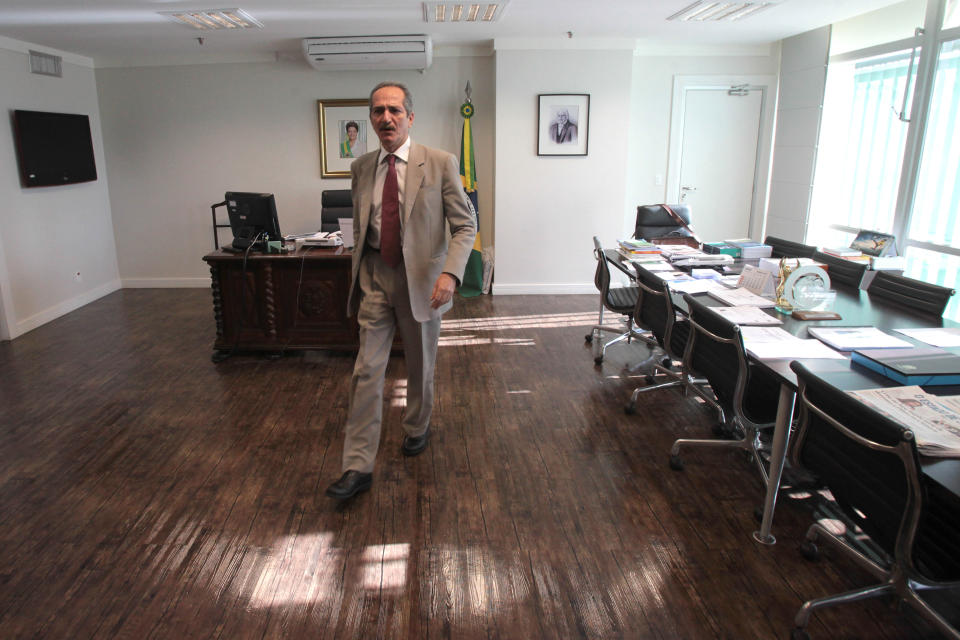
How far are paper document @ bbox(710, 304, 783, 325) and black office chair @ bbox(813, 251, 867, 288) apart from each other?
0.95 metres

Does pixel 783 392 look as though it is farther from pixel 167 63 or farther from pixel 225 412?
pixel 167 63

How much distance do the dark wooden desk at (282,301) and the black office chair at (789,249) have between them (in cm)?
293

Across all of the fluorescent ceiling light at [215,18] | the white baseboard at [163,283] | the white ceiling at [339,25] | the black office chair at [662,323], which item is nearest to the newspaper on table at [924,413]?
the black office chair at [662,323]

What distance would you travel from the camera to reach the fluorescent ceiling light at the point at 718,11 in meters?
4.51

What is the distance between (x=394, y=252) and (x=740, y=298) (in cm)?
175

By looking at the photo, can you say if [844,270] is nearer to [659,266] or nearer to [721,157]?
[659,266]

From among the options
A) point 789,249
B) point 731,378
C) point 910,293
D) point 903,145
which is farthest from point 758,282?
point 903,145

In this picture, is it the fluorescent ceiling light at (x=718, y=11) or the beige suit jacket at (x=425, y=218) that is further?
the fluorescent ceiling light at (x=718, y=11)

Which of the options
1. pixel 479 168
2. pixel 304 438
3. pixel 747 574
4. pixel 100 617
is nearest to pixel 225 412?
pixel 304 438

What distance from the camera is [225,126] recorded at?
21.6 ft

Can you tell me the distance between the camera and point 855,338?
245 cm

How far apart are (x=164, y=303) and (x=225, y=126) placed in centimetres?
195

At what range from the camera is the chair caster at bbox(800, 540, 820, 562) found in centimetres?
226

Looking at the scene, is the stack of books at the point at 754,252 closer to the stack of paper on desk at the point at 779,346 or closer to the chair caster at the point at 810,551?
the stack of paper on desk at the point at 779,346
